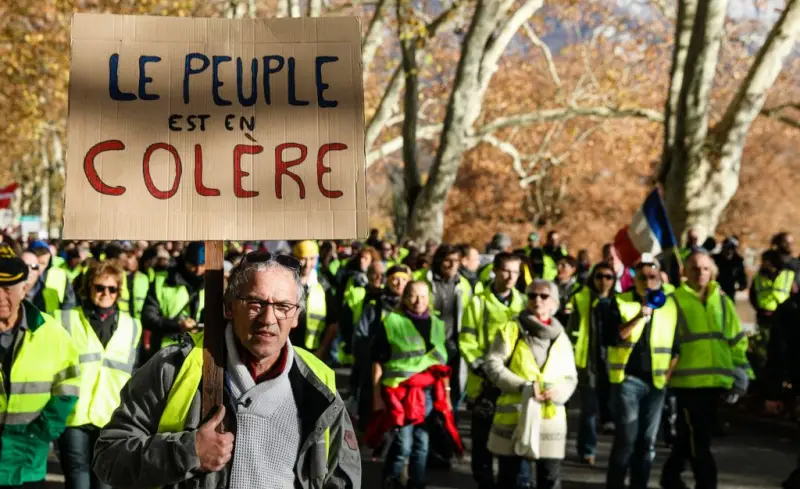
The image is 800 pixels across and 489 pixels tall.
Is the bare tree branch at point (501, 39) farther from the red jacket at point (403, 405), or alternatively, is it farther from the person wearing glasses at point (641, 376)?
the red jacket at point (403, 405)

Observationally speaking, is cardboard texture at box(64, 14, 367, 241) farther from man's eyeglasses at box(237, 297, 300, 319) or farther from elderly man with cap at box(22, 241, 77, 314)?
elderly man with cap at box(22, 241, 77, 314)

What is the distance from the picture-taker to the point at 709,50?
17.2 metres

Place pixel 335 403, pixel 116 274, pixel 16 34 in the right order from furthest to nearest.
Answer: pixel 16 34, pixel 116 274, pixel 335 403

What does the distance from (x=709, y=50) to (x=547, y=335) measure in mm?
10864

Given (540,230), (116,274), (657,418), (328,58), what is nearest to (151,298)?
(116,274)

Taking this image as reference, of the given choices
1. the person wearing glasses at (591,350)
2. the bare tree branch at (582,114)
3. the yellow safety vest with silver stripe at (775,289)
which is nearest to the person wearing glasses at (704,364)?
the person wearing glasses at (591,350)

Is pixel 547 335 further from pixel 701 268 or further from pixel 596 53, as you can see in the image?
pixel 596 53

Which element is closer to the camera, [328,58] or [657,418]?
[328,58]

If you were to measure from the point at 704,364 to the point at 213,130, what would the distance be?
5.22m

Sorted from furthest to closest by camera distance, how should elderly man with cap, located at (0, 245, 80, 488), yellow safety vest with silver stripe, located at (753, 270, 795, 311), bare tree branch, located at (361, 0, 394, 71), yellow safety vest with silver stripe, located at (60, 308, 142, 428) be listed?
bare tree branch, located at (361, 0, 394, 71) < yellow safety vest with silver stripe, located at (753, 270, 795, 311) < yellow safety vest with silver stripe, located at (60, 308, 142, 428) < elderly man with cap, located at (0, 245, 80, 488)

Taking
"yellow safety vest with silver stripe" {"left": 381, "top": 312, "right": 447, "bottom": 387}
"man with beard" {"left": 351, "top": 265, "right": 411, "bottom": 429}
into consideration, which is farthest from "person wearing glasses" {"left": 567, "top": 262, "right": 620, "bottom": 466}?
"yellow safety vest with silver stripe" {"left": 381, "top": 312, "right": 447, "bottom": 387}

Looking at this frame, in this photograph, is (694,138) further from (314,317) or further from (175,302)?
(175,302)

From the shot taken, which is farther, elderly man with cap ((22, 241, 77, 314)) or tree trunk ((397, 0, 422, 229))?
tree trunk ((397, 0, 422, 229))

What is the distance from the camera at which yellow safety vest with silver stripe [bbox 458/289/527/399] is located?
864 centimetres
